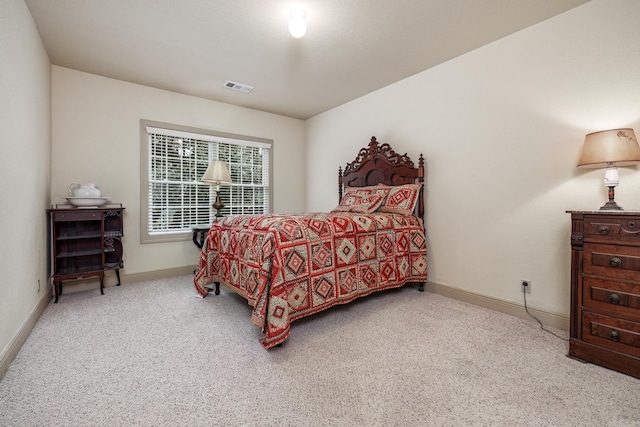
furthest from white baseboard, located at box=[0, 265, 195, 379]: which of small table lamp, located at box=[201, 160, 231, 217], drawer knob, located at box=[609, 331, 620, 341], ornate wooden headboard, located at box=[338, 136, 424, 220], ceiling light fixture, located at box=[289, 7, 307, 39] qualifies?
drawer knob, located at box=[609, 331, 620, 341]

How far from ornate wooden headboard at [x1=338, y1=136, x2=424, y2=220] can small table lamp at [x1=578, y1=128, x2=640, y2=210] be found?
1.47 metres

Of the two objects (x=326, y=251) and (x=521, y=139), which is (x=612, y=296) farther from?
(x=326, y=251)

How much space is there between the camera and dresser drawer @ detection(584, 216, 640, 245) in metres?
1.60

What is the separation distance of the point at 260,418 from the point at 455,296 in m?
2.36

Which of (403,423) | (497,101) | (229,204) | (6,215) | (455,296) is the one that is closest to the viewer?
(403,423)

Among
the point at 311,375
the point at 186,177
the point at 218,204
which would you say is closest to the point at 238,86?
the point at 186,177

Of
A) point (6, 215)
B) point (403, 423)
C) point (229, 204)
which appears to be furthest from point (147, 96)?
point (403, 423)

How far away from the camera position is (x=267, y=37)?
8.34 ft

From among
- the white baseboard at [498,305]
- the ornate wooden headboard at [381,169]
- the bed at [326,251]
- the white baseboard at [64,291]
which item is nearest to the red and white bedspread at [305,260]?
the bed at [326,251]

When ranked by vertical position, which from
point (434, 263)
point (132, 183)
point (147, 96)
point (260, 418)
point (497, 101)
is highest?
point (147, 96)

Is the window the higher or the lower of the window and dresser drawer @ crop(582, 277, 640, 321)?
the higher

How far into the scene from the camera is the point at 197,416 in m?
1.29

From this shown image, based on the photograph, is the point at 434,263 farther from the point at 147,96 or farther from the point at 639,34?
the point at 147,96

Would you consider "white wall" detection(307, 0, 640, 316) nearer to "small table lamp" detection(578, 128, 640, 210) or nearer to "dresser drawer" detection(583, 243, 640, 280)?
"small table lamp" detection(578, 128, 640, 210)
